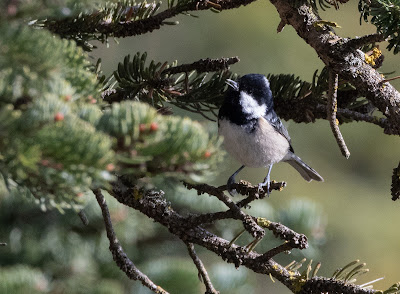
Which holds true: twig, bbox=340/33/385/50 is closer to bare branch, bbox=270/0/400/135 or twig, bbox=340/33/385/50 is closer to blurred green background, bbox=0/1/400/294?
bare branch, bbox=270/0/400/135

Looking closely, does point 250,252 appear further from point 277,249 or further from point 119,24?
point 119,24

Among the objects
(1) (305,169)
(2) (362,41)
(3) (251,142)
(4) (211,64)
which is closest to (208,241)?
(4) (211,64)

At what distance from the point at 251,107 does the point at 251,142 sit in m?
0.19

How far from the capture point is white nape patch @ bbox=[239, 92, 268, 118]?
2.40 metres

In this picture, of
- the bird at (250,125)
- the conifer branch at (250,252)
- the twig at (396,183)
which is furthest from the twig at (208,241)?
the bird at (250,125)

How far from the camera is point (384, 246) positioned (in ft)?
17.4

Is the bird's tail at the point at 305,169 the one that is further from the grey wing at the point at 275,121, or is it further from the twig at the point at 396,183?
the twig at the point at 396,183

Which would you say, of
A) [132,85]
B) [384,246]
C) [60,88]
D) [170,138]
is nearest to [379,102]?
[132,85]

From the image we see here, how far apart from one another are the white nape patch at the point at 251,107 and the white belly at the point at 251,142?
34mm

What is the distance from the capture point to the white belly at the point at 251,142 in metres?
2.37

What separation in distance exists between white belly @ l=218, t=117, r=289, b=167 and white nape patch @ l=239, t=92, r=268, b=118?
0.03 m

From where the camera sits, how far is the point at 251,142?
2377 mm

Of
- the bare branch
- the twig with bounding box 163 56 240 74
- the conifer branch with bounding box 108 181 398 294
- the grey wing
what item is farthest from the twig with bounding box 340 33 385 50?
the grey wing

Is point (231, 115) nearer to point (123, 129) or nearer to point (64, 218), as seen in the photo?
point (64, 218)
